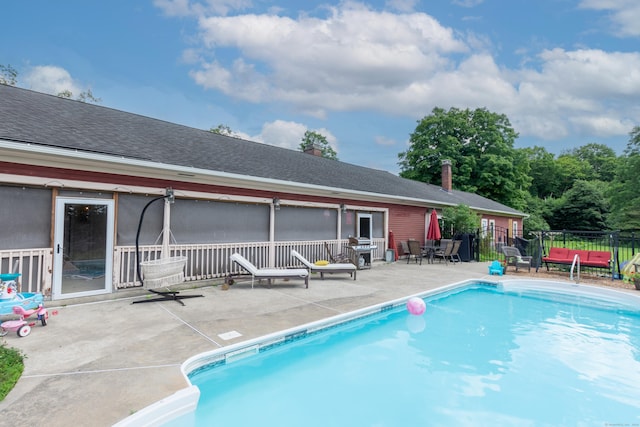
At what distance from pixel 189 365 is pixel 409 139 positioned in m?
34.5

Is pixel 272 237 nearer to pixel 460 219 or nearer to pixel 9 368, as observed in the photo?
pixel 9 368

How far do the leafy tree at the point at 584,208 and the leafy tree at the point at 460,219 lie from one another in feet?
94.9

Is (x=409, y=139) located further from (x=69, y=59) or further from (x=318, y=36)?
(x=69, y=59)

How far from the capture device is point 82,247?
234 inches

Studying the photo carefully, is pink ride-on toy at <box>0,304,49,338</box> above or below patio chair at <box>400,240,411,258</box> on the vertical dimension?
below

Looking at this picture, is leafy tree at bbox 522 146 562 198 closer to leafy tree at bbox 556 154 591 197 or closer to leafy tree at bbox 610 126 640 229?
leafy tree at bbox 556 154 591 197

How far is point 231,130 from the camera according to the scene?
30.6m

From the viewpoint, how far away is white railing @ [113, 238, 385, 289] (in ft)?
21.2

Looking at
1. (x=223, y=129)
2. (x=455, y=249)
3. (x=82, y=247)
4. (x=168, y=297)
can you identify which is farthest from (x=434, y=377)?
(x=223, y=129)

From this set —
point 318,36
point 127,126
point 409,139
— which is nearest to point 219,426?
point 127,126

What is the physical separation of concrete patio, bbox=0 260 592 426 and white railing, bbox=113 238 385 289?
335 millimetres

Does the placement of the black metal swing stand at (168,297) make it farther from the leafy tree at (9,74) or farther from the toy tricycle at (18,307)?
the leafy tree at (9,74)

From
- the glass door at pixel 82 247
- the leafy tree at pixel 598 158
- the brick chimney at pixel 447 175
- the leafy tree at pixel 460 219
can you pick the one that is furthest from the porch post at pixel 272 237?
the leafy tree at pixel 598 158

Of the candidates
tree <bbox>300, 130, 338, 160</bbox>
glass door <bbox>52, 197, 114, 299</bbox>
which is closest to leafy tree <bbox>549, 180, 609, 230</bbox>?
tree <bbox>300, 130, 338, 160</bbox>
